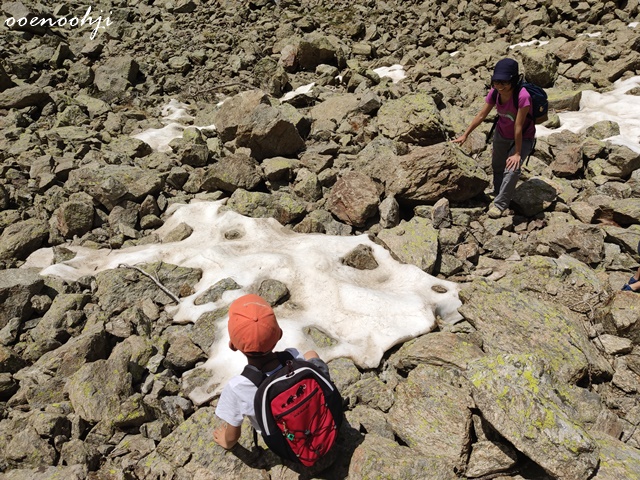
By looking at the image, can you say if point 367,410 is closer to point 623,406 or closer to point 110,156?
point 623,406

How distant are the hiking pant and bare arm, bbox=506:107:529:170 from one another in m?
0.12

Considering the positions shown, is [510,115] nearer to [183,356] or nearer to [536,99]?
[536,99]

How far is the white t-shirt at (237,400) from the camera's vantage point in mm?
3670

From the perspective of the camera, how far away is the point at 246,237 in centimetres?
842

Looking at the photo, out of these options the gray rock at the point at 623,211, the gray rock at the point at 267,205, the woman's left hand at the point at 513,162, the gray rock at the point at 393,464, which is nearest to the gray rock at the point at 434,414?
the gray rock at the point at 393,464

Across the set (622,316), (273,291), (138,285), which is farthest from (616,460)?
(138,285)

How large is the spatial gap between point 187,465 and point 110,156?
9.05 m

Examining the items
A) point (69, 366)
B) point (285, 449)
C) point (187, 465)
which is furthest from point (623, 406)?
point (69, 366)

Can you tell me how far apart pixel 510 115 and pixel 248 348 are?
20.8 ft

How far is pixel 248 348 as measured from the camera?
11.3 feet

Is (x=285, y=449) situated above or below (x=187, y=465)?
above

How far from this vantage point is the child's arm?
13.2ft

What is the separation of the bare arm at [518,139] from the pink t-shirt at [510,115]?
121 millimetres

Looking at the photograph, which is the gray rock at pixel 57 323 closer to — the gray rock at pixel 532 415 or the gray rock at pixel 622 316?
the gray rock at pixel 532 415
